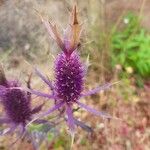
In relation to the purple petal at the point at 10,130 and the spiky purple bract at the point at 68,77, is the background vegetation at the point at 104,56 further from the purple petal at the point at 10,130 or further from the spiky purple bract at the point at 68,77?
the spiky purple bract at the point at 68,77

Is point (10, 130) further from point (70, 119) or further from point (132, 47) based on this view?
point (132, 47)

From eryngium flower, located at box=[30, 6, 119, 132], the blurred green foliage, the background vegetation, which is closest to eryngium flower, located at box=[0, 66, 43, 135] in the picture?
eryngium flower, located at box=[30, 6, 119, 132]

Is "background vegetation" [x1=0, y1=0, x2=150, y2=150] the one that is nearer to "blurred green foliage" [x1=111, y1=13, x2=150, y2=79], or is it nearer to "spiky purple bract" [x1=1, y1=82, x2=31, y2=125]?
"blurred green foliage" [x1=111, y1=13, x2=150, y2=79]

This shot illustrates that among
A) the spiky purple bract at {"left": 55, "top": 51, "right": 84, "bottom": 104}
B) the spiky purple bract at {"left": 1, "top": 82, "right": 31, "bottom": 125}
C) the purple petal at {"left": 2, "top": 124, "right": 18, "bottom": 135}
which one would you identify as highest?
the spiky purple bract at {"left": 55, "top": 51, "right": 84, "bottom": 104}

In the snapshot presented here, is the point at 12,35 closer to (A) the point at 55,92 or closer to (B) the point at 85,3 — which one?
(B) the point at 85,3

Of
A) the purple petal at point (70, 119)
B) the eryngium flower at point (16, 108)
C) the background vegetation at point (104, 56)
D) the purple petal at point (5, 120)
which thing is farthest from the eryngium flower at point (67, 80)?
the background vegetation at point (104, 56)

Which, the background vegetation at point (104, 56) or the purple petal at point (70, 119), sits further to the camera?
the background vegetation at point (104, 56)
